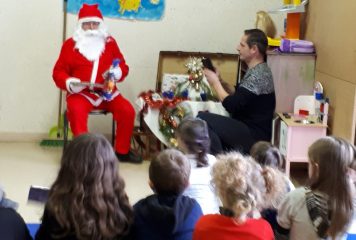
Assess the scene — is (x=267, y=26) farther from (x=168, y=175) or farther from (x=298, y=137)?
(x=168, y=175)

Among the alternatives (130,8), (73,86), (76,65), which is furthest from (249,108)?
(130,8)

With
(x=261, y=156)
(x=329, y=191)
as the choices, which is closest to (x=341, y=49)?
(x=261, y=156)

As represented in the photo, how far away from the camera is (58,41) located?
4664 mm

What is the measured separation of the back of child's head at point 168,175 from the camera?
1746mm

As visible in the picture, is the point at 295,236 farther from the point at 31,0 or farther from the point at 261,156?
the point at 31,0

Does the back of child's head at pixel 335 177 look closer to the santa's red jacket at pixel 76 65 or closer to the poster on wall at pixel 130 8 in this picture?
the santa's red jacket at pixel 76 65

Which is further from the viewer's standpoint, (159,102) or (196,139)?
(159,102)

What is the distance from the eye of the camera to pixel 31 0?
4.57 m

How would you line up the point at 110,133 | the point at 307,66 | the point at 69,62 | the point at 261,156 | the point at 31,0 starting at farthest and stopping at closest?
1. the point at 110,133
2. the point at 31,0
3. the point at 69,62
4. the point at 307,66
5. the point at 261,156

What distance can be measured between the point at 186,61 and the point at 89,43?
0.86 m

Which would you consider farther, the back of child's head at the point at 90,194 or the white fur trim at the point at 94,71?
the white fur trim at the point at 94,71

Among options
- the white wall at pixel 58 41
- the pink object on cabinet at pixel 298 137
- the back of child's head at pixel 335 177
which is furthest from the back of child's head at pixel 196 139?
the white wall at pixel 58 41

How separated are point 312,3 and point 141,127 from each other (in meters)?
1.70

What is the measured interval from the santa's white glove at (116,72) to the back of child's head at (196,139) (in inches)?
71.6
